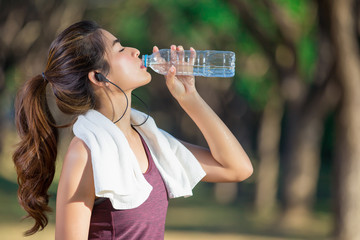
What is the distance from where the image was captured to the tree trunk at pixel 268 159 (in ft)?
56.9

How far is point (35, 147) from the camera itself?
2.80 m

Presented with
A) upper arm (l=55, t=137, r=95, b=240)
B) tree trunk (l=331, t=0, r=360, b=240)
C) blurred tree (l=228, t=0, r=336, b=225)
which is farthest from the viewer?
blurred tree (l=228, t=0, r=336, b=225)

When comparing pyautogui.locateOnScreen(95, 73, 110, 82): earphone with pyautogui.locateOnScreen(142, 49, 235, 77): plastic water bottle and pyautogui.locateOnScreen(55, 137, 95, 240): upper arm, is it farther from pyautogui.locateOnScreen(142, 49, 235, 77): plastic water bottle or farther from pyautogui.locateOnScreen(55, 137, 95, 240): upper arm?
pyautogui.locateOnScreen(55, 137, 95, 240): upper arm

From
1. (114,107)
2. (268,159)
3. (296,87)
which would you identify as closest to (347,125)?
(296,87)

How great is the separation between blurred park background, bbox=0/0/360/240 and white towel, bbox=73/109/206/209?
320 centimetres

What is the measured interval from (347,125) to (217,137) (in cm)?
581

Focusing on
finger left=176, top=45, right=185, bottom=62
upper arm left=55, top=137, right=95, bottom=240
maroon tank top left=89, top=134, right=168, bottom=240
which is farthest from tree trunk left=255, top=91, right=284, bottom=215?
upper arm left=55, top=137, right=95, bottom=240

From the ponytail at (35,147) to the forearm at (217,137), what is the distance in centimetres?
71

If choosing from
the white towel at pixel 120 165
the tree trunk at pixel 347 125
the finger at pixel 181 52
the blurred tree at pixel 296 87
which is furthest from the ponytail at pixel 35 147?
the blurred tree at pixel 296 87

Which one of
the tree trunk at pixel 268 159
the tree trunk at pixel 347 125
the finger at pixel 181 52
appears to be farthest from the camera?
the tree trunk at pixel 268 159

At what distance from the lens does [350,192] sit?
8.64 m

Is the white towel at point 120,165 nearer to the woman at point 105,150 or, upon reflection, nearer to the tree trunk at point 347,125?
the woman at point 105,150

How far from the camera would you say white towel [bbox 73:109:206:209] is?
2.56 m

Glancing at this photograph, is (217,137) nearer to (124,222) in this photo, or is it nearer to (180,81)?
(180,81)
